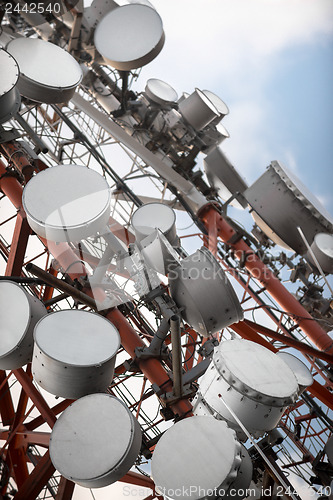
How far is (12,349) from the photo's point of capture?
5.49 meters

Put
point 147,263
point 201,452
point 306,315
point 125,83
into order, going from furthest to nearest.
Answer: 1. point 125,83
2. point 306,315
3. point 147,263
4. point 201,452

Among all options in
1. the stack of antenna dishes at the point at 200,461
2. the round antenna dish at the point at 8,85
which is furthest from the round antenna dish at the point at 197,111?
the stack of antenna dishes at the point at 200,461

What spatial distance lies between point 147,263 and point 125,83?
789 centimetres

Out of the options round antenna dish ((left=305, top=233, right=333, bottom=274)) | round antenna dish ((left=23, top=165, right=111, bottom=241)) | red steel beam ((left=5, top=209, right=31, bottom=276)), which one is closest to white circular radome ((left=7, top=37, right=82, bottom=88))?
round antenna dish ((left=23, top=165, right=111, bottom=241))

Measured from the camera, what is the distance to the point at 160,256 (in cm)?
587

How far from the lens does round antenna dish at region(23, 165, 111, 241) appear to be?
561 centimetres

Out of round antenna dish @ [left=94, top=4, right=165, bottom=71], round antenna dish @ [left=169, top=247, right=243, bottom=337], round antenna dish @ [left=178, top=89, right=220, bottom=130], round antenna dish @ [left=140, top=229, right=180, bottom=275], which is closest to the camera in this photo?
round antenna dish @ [left=169, top=247, right=243, bottom=337]

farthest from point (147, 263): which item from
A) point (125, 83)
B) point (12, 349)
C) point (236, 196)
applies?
point (125, 83)

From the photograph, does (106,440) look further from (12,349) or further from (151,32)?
(151,32)

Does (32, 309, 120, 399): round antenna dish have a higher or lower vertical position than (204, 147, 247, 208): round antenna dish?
lower

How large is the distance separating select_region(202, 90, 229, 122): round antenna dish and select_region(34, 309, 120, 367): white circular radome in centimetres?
1028

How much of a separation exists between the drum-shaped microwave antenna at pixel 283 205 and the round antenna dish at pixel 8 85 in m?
5.16

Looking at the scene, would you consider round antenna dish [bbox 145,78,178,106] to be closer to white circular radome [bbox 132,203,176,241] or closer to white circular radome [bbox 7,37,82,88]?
white circular radome [bbox 7,37,82,88]

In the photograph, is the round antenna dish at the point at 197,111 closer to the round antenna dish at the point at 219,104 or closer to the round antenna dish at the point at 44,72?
the round antenna dish at the point at 219,104
